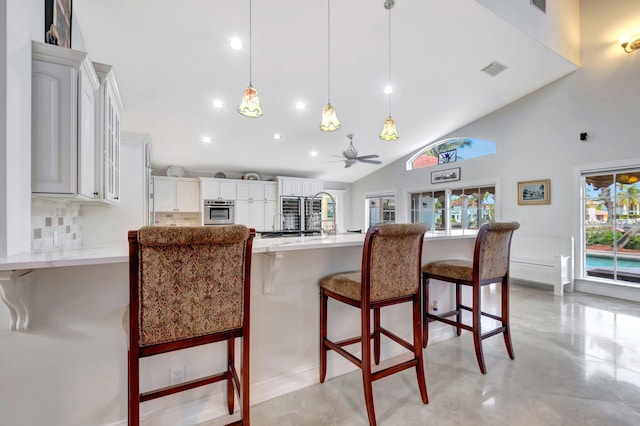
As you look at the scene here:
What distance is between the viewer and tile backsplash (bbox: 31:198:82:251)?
1.58 metres

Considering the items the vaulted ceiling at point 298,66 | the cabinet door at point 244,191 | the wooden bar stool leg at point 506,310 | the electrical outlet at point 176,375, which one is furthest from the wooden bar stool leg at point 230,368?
the cabinet door at point 244,191

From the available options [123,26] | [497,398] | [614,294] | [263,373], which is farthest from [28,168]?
[614,294]

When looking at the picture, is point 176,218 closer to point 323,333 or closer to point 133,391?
point 323,333

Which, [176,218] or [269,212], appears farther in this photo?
[269,212]

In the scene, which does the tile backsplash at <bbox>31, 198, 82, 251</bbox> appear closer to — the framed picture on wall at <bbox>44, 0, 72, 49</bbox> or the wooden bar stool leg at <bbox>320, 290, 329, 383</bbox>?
the framed picture on wall at <bbox>44, 0, 72, 49</bbox>

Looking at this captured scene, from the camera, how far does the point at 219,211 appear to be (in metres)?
6.34

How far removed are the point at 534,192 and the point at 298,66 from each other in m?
4.45

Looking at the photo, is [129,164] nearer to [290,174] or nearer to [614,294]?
[290,174]

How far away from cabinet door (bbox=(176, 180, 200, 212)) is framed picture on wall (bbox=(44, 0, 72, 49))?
442 cm

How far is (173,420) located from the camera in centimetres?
146

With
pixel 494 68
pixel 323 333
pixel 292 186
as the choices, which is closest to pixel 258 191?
pixel 292 186

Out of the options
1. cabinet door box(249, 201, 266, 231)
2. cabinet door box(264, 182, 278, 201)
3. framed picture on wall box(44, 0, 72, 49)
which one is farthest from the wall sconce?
cabinet door box(249, 201, 266, 231)

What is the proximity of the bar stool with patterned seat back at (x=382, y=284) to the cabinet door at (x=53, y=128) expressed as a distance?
60.4 inches

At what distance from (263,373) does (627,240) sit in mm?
5403
